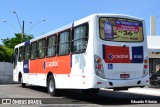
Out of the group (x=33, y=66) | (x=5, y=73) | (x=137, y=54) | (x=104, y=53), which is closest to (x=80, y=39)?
(x=104, y=53)

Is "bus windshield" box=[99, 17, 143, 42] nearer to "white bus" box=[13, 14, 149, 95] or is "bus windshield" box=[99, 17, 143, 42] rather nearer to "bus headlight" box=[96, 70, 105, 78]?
"white bus" box=[13, 14, 149, 95]

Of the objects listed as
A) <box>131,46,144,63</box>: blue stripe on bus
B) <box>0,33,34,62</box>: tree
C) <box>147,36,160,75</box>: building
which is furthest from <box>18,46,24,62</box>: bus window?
<box>0,33,34,62</box>: tree

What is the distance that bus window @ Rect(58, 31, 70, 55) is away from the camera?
14602mm

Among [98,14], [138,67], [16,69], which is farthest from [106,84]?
[16,69]

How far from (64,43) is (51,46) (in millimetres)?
1775

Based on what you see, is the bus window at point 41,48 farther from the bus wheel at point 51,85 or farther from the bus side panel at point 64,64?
the bus side panel at point 64,64

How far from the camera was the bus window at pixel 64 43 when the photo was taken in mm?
14602

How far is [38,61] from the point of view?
18594 millimetres

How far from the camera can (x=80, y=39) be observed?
13.3 m

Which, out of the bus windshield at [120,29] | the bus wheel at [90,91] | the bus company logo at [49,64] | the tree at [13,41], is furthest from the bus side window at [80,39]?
the tree at [13,41]

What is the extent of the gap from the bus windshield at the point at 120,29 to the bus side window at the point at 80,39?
0.62m

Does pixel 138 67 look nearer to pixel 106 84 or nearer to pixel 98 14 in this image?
pixel 106 84

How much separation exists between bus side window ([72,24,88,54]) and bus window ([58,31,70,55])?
0.71 m

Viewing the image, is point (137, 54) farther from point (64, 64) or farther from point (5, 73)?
point (5, 73)
